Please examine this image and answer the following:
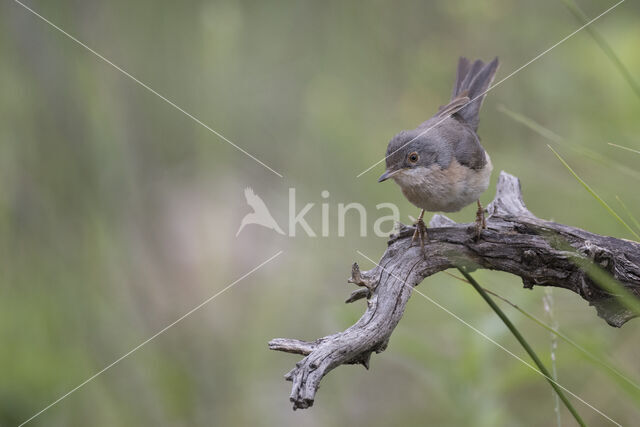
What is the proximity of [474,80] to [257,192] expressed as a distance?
7.99ft

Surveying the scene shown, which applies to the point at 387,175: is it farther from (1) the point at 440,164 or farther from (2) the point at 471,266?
(2) the point at 471,266

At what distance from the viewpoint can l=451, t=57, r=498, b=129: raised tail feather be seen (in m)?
4.62

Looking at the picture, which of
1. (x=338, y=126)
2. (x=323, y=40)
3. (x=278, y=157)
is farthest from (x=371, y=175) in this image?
(x=323, y=40)

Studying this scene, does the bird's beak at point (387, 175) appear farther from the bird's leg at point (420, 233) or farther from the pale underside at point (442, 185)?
the bird's leg at point (420, 233)

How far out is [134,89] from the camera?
5.90 metres

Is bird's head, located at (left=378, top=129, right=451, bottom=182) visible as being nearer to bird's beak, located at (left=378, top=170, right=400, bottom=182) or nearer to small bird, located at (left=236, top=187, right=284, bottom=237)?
bird's beak, located at (left=378, top=170, right=400, bottom=182)

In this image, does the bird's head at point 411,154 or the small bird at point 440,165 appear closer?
the small bird at point 440,165

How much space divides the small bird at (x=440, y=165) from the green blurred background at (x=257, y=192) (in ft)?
2.02

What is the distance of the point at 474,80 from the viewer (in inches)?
187

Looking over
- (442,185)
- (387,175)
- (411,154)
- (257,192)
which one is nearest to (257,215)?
(257,192)

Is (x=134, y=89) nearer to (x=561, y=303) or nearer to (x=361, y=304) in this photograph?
(x=361, y=304)

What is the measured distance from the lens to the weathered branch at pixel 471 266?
221 centimetres

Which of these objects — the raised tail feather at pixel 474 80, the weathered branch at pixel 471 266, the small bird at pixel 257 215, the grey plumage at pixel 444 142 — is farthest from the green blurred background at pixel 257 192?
the grey plumage at pixel 444 142

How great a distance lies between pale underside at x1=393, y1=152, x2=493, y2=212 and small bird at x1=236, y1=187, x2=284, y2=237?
6.79ft
